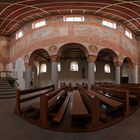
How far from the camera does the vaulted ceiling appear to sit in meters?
12.4

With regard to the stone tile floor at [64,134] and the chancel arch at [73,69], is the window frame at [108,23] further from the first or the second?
the stone tile floor at [64,134]

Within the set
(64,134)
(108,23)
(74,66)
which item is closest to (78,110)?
(64,134)

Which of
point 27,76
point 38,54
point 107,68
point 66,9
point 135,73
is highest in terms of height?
point 66,9

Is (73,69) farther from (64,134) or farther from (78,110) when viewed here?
(64,134)

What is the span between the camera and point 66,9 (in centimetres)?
1367

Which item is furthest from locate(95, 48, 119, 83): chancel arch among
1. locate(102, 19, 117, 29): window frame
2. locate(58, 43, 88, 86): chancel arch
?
locate(102, 19, 117, 29): window frame

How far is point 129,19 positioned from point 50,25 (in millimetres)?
8886

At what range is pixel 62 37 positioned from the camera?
48.2ft

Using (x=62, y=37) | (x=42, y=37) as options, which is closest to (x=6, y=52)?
(x=42, y=37)

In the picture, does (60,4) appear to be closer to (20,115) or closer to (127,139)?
(20,115)

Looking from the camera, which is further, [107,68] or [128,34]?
[107,68]

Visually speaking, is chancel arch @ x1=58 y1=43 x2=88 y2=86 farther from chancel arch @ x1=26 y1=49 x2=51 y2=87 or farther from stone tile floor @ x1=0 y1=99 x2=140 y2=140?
stone tile floor @ x1=0 y1=99 x2=140 y2=140

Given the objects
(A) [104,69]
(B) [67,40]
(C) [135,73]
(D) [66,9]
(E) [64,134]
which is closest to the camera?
(E) [64,134]

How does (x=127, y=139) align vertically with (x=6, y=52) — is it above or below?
below
